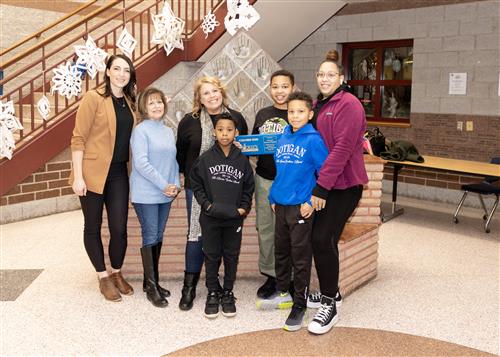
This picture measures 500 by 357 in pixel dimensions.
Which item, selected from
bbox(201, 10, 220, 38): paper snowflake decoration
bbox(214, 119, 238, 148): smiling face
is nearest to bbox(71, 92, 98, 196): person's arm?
bbox(214, 119, 238, 148): smiling face

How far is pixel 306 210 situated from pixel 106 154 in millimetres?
1265

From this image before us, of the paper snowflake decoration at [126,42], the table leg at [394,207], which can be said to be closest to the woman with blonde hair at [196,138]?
the paper snowflake decoration at [126,42]

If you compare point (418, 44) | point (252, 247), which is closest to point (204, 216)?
point (252, 247)

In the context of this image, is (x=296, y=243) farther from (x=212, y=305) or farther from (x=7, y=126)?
(x=7, y=126)

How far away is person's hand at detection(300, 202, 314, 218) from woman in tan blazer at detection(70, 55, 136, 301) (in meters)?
1.17

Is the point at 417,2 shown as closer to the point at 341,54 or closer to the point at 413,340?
the point at 341,54

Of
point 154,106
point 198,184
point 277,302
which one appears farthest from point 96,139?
point 277,302

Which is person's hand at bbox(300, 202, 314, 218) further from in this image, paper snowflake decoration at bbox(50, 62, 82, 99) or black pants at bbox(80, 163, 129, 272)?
paper snowflake decoration at bbox(50, 62, 82, 99)

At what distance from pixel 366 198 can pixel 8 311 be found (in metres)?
2.60

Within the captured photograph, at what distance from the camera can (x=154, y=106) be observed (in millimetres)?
3096

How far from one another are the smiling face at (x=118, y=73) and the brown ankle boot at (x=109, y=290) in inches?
50.2

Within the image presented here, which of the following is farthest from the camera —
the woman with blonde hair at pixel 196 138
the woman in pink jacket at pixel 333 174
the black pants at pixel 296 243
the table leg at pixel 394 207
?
the table leg at pixel 394 207

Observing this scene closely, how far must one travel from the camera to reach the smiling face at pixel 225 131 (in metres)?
2.91

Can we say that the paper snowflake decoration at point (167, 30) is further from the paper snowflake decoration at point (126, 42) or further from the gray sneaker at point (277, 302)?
→ the gray sneaker at point (277, 302)
